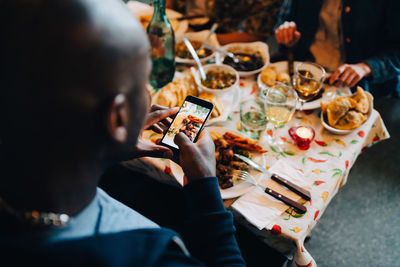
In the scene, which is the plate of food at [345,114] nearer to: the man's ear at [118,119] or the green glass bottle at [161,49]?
the green glass bottle at [161,49]

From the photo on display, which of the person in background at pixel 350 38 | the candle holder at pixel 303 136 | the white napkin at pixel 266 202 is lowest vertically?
the white napkin at pixel 266 202

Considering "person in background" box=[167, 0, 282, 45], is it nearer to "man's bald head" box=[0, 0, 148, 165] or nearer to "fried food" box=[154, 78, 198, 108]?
"fried food" box=[154, 78, 198, 108]

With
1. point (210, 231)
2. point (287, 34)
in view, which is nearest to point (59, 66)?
point (210, 231)

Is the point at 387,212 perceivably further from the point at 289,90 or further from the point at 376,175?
the point at 289,90

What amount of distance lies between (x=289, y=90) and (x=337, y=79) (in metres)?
0.43

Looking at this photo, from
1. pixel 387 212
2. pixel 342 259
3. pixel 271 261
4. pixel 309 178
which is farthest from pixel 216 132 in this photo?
pixel 387 212

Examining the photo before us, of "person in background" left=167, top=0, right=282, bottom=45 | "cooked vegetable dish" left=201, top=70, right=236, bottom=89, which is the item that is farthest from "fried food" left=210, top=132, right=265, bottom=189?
"person in background" left=167, top=0, right=282, bottom=45

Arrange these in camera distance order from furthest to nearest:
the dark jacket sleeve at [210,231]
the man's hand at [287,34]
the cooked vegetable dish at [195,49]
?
the man's hand at [287,34] → the cooked vegetable dish at [195,49] → the dark jacket sleeve at [210,231]

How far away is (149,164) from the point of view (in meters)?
1.23

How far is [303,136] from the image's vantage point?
4.00 ft

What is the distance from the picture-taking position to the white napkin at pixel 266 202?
0.98 metres

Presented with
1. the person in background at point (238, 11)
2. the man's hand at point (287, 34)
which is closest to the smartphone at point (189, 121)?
the man's hand at point (287, 34)

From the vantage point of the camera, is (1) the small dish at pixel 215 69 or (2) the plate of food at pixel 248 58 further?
(2) the plate of food at pixel 248 58

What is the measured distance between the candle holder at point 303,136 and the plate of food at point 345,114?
90 mm
